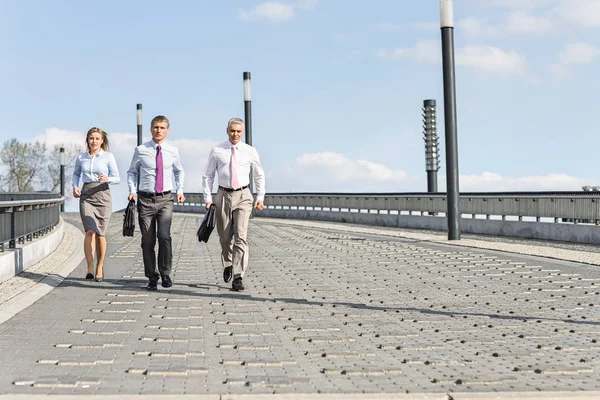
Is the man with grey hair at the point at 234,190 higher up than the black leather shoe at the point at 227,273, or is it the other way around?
the man with grey hair at the point at 234,190

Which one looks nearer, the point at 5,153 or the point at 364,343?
the point at 364,343

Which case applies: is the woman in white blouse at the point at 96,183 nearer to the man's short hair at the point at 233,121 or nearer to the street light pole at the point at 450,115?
the man's short hair at the point at 233,121

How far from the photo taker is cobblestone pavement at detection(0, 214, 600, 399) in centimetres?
604

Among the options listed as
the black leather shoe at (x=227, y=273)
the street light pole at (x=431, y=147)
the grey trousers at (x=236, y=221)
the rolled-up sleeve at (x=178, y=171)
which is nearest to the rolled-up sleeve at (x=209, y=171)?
the grey trousers at (x=236, y=221)

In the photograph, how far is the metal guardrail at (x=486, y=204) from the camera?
21.7 m

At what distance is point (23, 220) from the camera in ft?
49.7

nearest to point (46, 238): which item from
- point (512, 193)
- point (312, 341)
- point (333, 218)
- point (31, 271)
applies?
point (31, 271)

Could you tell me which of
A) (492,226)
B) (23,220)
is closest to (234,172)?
(23,220)

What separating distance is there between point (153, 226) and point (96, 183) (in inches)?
53.4

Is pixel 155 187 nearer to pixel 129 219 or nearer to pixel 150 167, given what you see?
pixel 150 167

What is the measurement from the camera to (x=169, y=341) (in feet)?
25.2

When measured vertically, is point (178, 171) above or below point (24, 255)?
above

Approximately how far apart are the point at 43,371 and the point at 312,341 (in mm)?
2180

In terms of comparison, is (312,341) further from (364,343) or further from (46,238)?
(46,238)
